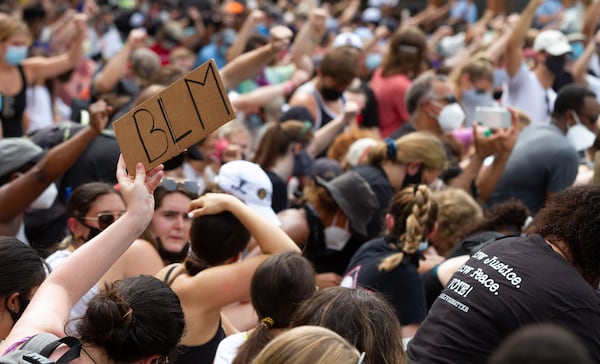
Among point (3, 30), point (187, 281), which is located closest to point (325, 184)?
point (187, 281)

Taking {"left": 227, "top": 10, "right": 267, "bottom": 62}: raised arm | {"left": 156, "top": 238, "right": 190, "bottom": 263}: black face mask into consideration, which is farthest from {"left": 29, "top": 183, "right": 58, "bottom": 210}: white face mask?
{"left": 227, "top": 10, "right": 267, "bottom": 62}: raised arm

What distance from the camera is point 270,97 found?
6.92 meters

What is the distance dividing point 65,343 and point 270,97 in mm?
4751

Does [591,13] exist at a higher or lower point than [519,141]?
lower

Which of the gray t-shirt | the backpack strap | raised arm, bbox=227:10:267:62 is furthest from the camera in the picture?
raised arm, bbox=227:10:267:62

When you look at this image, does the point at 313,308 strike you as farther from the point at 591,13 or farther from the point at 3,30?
the point at 591,13

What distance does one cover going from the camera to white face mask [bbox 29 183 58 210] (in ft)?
15.5

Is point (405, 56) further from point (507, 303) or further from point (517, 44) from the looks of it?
point (507, 303)

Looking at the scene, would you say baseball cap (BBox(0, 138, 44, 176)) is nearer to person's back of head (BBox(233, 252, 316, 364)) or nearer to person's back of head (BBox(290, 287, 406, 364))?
person's back of head (BBox(233, 252, 316, 364))

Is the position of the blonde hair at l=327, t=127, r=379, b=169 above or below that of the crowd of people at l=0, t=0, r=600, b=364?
below

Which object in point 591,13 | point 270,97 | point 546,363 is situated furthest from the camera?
point 591,13

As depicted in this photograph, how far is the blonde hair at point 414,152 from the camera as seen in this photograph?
17.0ft

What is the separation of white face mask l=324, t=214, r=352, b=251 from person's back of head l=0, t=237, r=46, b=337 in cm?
203

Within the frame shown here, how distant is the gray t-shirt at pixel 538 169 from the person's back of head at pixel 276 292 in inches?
111
